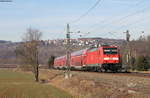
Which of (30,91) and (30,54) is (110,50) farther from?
(30,54)

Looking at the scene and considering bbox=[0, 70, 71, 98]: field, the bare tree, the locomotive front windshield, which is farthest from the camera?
the bare tree

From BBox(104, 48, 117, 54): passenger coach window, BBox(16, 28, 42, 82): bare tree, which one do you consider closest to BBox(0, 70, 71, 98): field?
BBox(104, 48, 117, 54): passenger coach window

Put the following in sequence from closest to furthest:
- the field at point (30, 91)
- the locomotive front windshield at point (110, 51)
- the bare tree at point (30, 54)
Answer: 1. the field at point (30, 91)
2. the locomotive front windshield at point (110, 51)
3. the bare tree at point (30, 54)

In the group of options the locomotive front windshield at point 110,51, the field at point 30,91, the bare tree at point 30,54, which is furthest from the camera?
the bare tree at point 30,54

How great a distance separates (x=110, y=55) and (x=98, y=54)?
2.27m

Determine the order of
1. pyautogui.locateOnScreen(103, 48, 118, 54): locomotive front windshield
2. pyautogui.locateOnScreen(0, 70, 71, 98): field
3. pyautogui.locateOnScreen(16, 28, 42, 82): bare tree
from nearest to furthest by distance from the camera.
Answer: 1. pyautogui.locateOnScreen(0, 70, 71, 98): field
2. pyautogui.locateOnScreen(103, 48, 118, 54): locomotive front windshield
3. pyautogui.locateOnScreen(16, 28, 42, 82): bare tree

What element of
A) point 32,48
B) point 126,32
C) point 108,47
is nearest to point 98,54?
point 108,47

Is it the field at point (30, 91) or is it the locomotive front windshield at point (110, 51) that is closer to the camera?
the field at point (30, 91)

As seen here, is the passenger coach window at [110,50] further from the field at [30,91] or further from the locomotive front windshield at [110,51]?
the field at [30,91]

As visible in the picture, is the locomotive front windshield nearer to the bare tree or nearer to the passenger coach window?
the passenger coach window

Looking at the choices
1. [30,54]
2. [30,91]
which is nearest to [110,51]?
[30,91]

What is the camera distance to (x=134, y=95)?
17.1 meters

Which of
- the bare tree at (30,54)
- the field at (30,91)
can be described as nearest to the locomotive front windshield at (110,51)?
the field at (30,91)

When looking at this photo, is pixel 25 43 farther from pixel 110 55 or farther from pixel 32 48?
pixel 110 55
